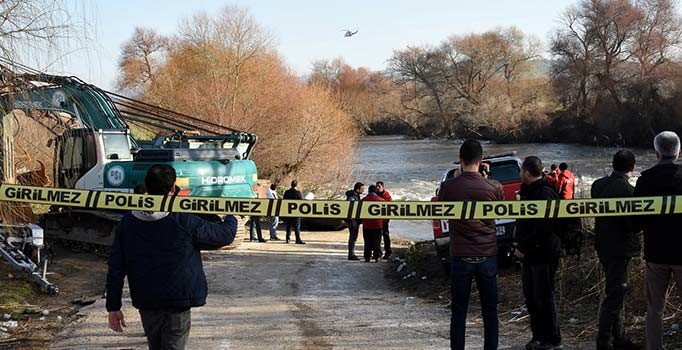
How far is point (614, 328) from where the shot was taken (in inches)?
244

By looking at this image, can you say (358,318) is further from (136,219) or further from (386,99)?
(386,99)

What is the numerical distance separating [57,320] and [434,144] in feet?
179

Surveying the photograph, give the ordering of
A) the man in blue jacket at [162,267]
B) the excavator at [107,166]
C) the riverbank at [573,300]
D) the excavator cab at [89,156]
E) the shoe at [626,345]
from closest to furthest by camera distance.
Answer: the man in blue jacket at [162,267] < the shoe at [626,345] < the riverbank at [573,300] < the excavator at [107,166] < the excavator cab at [89,156]

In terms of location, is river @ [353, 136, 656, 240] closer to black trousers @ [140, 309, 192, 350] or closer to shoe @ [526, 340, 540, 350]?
shoe @ [526, 340, 540, 350]

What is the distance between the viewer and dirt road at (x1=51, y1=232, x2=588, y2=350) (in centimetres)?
708

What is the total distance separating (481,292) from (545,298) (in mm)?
983

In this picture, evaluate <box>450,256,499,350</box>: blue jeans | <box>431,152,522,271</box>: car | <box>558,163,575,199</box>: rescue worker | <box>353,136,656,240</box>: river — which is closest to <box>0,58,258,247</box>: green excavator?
<box>431,152,522,271</box>: car

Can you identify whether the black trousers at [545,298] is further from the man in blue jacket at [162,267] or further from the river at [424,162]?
the river at [424,162]

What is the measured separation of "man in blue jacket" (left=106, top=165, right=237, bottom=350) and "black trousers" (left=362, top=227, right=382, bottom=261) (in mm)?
9973

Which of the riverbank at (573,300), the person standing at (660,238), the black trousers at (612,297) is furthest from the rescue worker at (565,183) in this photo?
the person standing at (660,238)

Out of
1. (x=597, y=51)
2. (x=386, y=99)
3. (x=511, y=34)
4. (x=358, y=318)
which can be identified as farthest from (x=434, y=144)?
(x=358, y=318)

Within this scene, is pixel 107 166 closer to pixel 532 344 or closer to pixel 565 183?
pixel 565 183

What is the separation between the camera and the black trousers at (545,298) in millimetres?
6301

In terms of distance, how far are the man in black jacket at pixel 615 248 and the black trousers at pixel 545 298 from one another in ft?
1.29
